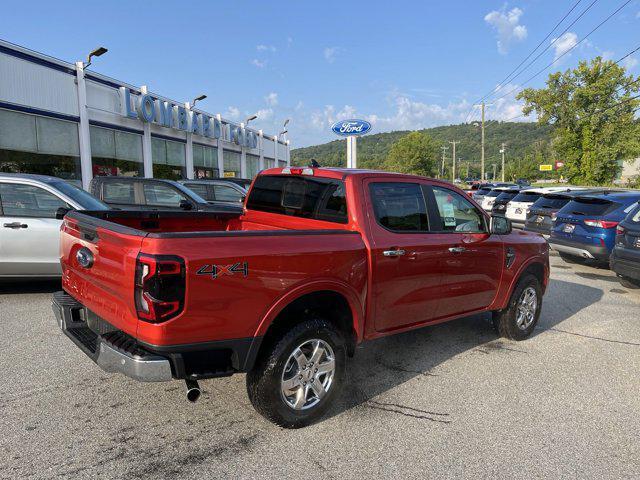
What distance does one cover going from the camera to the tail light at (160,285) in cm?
255

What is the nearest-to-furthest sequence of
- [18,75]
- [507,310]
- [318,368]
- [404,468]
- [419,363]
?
[404,468] < [318,368] < [419,363] < [507,310] < [18,75]

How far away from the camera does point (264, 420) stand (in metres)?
3.37

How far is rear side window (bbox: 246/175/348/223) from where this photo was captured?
3.83 m

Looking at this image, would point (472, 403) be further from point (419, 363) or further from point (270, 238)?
point (270, 238)

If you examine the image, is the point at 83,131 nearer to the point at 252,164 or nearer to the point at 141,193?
the point at 141,193

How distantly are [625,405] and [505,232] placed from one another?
182 cm

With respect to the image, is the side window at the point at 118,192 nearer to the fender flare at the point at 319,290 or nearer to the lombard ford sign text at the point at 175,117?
the fender flare at the point at 319,290

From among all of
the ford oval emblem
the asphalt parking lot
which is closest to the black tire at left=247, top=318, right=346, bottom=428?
the asphalt parking lot

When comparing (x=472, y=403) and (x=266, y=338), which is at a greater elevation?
(x=266, y=338)

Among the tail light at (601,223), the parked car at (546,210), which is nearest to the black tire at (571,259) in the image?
the parked car at (546,210)

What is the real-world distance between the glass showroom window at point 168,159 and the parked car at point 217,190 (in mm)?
10921

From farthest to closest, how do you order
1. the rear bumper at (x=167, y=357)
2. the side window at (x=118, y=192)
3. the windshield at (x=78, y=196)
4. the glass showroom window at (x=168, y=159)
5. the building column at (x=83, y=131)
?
the glass showroom window at (x=168, y=159), the building column at (x=83, y=131), the side window at (x=118, y=192), the windshield at (x=78, y=196), the rear bumper at (x=167, y=357)

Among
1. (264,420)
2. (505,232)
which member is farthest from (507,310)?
(264,420)

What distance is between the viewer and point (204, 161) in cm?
2819
